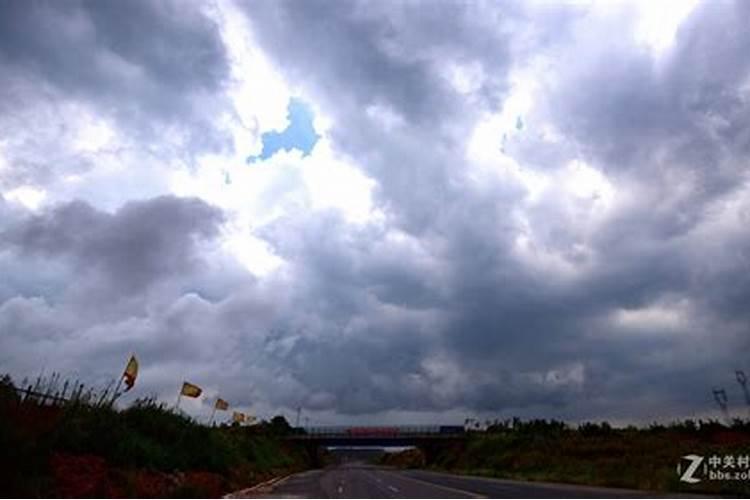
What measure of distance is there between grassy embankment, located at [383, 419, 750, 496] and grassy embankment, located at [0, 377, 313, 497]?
65.9ft

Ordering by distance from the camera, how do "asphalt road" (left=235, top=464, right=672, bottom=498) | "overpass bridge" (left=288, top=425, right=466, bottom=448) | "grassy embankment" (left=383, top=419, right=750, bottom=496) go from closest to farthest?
"asphalt road" (left=235, top=464, right=672, bottom=498) → "grassy embankment" (left=383, top=419, right=750, bottom=496) → "overpass bridge" (left=288, top=425, right=466, bottom=448)

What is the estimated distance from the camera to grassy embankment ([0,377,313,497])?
16473mm

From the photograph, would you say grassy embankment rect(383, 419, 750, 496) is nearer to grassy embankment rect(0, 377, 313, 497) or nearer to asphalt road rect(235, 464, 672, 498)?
asphalt road rect(235, 464, 672, 498)

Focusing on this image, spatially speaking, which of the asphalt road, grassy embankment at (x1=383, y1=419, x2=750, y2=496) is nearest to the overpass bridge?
grassy embankment at (x1=383, y1=419, x2=750, y2=496)

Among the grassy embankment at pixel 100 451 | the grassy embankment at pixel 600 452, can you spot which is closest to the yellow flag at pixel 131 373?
the grassy embankment at pixel 100 451

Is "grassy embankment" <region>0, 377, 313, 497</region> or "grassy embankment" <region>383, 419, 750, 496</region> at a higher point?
"grassy embankment" <region>383, 419, 750, 496</region>

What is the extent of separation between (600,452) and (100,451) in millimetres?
54020

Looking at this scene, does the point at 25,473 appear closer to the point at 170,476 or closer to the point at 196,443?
the point at 170,476

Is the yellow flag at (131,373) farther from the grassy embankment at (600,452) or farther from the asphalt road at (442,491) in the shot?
the grassy embankment at (600,452)

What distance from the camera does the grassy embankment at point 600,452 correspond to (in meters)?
37.5

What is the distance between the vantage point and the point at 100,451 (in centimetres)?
2155

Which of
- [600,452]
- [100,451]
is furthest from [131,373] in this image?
[600,452]

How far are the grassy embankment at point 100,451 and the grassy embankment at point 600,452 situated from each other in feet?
65.9

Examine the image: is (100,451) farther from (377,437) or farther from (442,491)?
(377,437)
